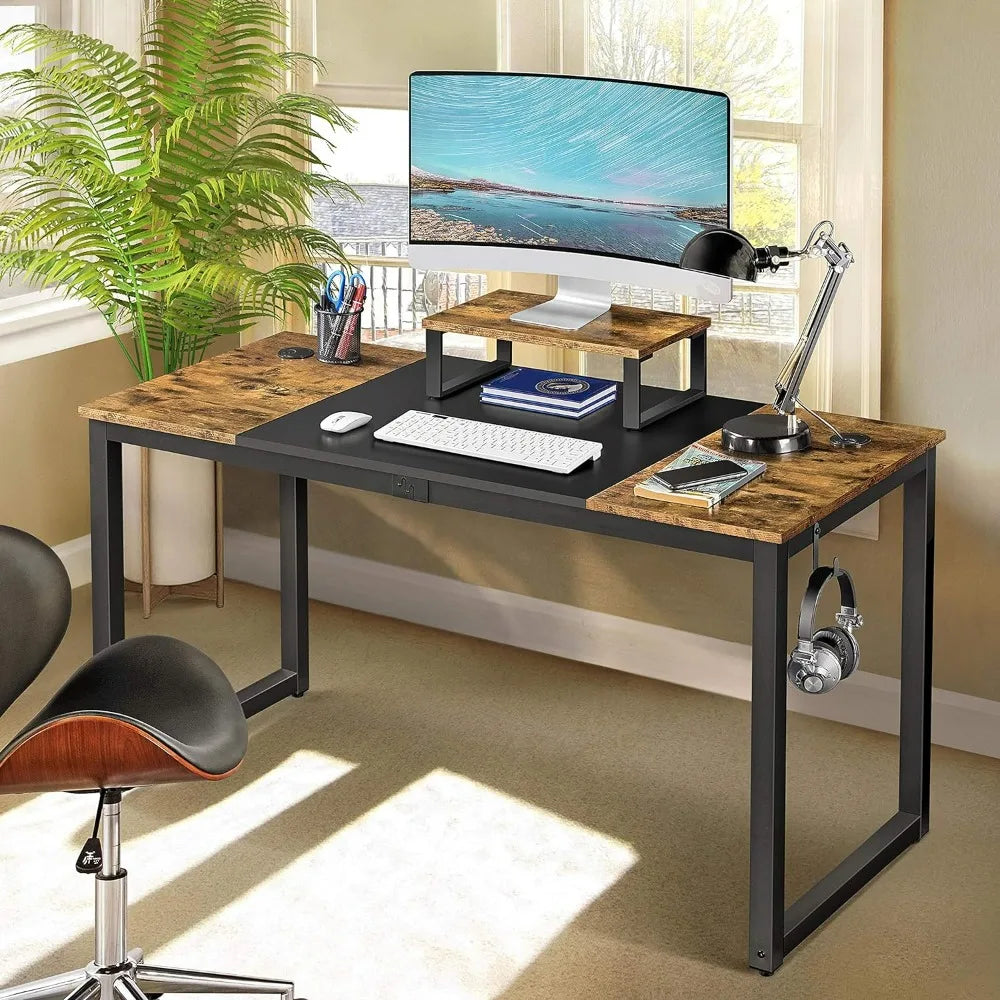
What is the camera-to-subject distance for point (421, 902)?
116 inches

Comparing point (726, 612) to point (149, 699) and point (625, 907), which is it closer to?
point (625, 907)

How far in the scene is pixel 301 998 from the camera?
104 inches

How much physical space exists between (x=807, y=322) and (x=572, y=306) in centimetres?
51

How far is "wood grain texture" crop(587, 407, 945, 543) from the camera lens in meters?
2.62

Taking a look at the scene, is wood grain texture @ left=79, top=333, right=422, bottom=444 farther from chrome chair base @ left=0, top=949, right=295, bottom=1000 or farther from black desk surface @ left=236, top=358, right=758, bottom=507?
chrome chair base @ left=0, top=949, right=295, bottom=1000

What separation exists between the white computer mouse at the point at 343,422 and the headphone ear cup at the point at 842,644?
36.0 inches

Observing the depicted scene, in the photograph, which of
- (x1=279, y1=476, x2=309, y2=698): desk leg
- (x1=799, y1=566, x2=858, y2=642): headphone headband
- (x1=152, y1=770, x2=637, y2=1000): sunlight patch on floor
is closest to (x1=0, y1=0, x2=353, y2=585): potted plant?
(x1=279, y1=476, x2=309, y2=698): desk leg

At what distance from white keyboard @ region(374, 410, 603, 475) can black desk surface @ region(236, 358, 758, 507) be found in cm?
2

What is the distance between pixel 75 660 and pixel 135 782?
5.78ft

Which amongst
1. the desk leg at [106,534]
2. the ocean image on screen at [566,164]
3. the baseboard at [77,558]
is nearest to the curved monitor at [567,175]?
the ocean image on screen at [566,164]

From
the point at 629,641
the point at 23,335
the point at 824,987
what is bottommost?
the point at 824,987

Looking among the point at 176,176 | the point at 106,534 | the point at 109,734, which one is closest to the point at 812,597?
the point at 109,734

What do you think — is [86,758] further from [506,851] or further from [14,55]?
[14,55]

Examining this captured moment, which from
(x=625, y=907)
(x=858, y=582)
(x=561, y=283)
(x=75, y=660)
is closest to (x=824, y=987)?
(x=625, y=907)
